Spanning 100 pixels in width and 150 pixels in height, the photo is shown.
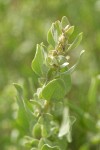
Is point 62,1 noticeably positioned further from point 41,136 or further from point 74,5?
point 41,136

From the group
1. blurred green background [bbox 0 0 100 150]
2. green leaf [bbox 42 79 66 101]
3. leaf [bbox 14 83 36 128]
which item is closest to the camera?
green leaf [bbox 42 79 66 101]

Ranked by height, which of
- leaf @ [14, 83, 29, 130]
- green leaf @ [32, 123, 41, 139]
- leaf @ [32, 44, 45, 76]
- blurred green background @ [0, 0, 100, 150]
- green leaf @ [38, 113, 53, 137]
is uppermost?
blurred green background @ [0, 0, 100, 150]

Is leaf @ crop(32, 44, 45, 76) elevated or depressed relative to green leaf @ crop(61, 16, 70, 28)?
depressed

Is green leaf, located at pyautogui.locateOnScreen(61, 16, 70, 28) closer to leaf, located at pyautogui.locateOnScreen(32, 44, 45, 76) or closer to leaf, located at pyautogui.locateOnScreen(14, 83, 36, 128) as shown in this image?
leaf, located at pyautogui.locateOnScreen(32, 44, 45, 76)

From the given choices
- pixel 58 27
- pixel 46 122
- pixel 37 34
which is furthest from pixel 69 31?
pixel 37 34

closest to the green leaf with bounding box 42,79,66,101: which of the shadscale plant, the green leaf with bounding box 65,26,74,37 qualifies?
the shadscale plant

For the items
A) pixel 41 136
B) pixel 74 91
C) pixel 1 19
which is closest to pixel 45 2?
pixel 1 19

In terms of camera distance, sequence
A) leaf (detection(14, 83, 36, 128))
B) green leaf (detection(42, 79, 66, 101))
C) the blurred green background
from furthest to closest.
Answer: the blurred green background → leaf (detection(14, 83, 36, 128)) → green leaf (detection(42, 79, 66, 101))

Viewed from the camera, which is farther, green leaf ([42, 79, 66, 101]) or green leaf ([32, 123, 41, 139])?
green leaf ([32, 123, 41, 139])

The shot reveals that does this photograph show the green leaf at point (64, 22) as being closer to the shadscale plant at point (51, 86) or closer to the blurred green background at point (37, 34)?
the shadscale plant at point (51, 86)
